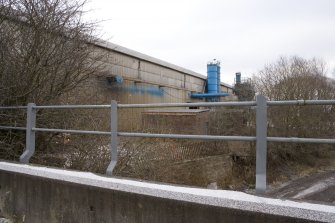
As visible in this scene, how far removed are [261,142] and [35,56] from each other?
19.4ft

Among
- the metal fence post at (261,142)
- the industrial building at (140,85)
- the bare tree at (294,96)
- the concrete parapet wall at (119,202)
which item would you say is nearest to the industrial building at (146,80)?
the industrial building at (140,85)

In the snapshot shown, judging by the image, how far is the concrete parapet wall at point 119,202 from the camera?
311 centimetres

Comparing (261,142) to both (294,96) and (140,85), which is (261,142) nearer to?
(294,96)

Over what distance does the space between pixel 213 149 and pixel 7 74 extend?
13.1 m

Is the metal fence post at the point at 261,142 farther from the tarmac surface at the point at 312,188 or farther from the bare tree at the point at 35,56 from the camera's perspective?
the tarmac surface at the point at 312,188

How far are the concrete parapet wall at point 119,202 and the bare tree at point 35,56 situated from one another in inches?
86.0

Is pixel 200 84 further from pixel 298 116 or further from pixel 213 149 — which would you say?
pixel 213 149

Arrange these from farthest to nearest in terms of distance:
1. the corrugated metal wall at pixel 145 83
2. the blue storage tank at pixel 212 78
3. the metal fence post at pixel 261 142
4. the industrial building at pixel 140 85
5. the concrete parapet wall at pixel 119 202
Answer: the blue storage tank at pixel 212 78, the corrugated metal wall at pixel 145 83, the industrial building at pixel 140 85, the metal fence post at pixel 261 142, the concrete parapet wall at pixel 119 202

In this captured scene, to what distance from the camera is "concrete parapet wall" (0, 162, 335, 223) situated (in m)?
3.11

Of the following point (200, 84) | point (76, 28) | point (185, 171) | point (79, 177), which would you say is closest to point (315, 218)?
point (79, 177)

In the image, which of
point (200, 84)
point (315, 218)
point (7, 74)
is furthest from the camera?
point (200, 84)

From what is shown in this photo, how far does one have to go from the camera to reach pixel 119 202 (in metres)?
4.18

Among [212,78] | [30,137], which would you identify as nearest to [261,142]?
[30,137]

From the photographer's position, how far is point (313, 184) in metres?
21.0
